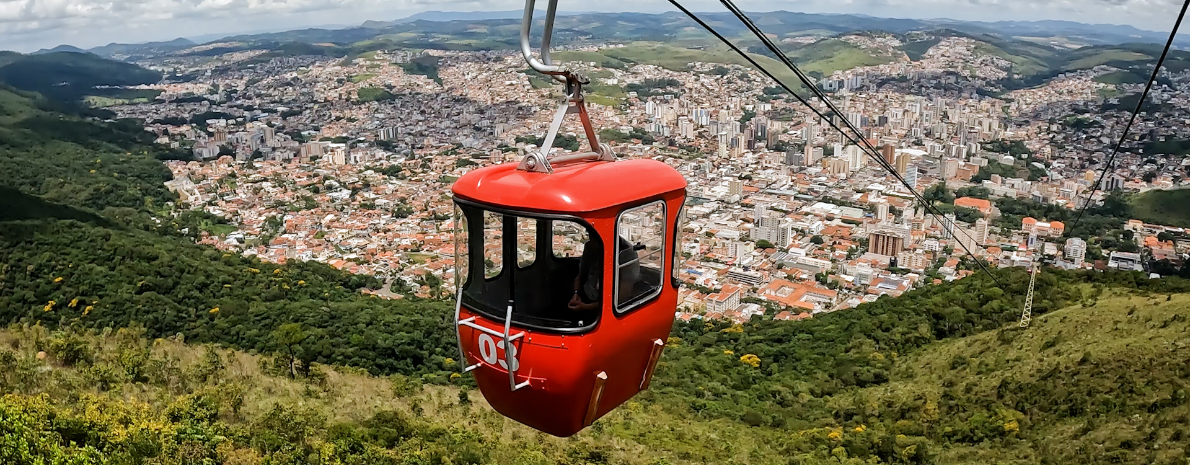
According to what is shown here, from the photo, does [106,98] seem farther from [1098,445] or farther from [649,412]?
[1098,445]

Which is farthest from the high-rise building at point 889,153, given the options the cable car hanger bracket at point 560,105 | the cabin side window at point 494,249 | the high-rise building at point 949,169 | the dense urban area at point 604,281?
the cabin side window at point 494,249

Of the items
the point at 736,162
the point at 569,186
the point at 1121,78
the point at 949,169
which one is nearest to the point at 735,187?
the point at 736,162

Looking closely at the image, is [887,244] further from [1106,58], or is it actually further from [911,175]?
[1106,58]

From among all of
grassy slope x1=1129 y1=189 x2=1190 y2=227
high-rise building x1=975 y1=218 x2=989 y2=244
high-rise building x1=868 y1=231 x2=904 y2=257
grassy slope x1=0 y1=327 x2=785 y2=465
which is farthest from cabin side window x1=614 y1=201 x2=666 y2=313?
grassy slope x1=1129 y1=189 x2=1190 y2=227

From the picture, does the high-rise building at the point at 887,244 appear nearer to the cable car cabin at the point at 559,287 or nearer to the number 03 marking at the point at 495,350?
the cable car cabin at the point at 559,287

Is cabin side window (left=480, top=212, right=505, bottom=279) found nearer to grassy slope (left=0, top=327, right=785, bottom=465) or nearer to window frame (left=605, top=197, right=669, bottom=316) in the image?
window frame (left=605, top=197, right=669, bottom=316)

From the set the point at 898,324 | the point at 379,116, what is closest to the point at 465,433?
the point at 898,324

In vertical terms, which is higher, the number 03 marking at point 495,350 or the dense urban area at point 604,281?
the number 03 marking at point 495,350
